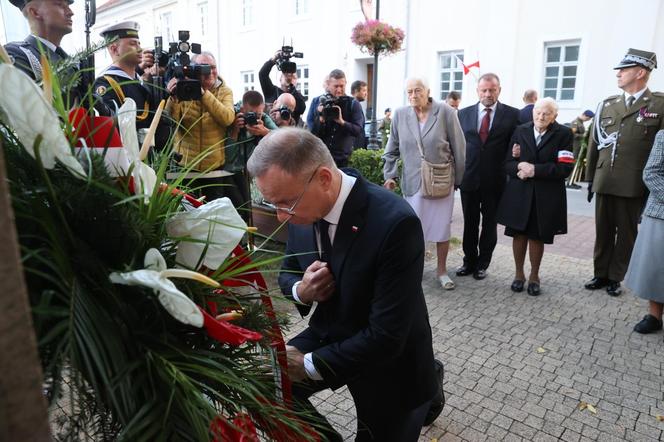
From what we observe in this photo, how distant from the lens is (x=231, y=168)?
15.9 feet

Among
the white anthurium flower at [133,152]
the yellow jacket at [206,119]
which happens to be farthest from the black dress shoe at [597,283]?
the white anthurium flower at [133,152]

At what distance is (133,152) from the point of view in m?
1.02

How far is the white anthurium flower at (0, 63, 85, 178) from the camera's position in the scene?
2.32ft

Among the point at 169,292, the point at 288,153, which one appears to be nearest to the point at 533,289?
the point at 288,153

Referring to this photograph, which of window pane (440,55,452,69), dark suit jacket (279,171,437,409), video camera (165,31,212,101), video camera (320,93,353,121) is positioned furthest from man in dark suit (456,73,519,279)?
window pane (440,55,452,69)

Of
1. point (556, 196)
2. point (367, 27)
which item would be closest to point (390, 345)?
point (556, 196)

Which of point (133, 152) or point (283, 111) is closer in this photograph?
point (133, 152)

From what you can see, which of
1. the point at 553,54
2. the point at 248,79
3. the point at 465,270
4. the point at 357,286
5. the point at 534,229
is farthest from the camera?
the point at 248,79

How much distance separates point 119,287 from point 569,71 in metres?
14.3

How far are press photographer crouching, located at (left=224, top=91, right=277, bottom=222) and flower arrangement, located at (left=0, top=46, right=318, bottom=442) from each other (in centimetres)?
358

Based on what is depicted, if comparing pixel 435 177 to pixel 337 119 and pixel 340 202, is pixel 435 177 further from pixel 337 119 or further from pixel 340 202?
pixel 340 202

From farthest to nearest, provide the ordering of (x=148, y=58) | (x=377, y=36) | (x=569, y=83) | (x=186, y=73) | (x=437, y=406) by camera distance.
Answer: (x=569, y=83) → (x=377, y=36) → (x=148, y=58) → (x=186, y=73) → (x=437, y=406)

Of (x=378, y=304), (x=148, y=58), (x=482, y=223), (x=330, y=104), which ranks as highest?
(x=148, y=58)

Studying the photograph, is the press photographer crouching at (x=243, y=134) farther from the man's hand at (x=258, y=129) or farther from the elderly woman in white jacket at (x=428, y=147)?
the elderly woman in white jacket at (x=428, y=147)
